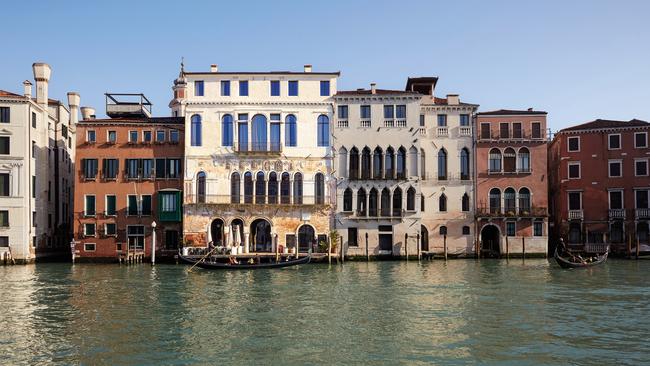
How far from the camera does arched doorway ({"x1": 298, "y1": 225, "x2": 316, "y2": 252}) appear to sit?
41.5m

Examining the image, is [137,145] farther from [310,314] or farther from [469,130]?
[310,314]

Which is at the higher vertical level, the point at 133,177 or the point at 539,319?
the point at 133,177

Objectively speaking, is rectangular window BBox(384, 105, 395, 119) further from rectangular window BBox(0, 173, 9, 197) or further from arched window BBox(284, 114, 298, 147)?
rectangular window BBox(0, 173, 9, 197)

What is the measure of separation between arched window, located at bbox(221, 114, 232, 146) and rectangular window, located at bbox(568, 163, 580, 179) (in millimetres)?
23358

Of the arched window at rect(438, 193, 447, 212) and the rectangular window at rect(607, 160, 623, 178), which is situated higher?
the rectangular window at rect(607, 160, 623, 178)

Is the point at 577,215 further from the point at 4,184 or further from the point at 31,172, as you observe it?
the point at 4,184

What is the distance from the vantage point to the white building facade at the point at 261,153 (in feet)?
136

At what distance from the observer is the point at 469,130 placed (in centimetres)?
4325

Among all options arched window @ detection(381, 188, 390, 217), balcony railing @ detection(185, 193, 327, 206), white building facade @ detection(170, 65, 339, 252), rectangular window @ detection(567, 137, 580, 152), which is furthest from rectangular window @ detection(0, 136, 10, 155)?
rectangular window @ detection(567, 137, 580, 152)

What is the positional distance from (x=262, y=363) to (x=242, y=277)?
57.3ft

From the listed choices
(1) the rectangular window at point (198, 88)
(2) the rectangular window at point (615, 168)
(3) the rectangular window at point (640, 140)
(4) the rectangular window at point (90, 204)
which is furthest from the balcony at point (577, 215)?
(4) the rectangular window at point (90, 204)

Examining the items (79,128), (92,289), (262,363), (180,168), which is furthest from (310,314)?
(79,128)

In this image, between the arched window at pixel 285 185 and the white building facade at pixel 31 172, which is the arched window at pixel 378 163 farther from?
the white building facade at pixel 31 172

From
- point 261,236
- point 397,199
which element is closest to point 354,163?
point 397,199
